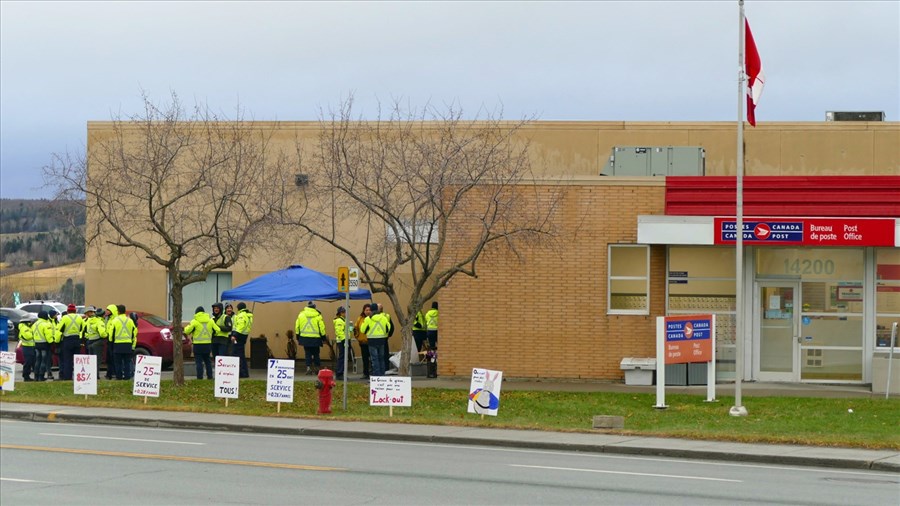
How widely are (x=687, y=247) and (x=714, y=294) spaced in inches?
48.9

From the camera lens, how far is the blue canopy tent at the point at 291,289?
2847 centimetres

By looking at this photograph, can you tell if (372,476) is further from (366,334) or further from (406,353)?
(366,334)

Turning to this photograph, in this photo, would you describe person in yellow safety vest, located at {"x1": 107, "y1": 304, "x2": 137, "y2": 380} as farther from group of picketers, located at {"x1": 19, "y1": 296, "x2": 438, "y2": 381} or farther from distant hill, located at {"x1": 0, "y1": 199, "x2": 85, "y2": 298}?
distant hill, located at {"x1": 0, "y1": 199, "x2": 85, "y2": 298}

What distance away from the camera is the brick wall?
27016 millimetres

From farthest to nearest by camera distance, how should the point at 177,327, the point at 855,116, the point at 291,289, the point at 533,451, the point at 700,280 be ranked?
the point at 855,116
the point at 291,289
the point at 700,280
the point at 177,327
the point at 533,451

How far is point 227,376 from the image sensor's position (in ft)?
75.8

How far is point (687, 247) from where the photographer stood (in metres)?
27.0

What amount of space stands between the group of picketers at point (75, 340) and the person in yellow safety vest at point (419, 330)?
6950 millimetres

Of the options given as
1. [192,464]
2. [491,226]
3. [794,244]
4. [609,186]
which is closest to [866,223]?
[794,244]

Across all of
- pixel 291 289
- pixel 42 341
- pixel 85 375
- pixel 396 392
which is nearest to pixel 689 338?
pixel 396 392

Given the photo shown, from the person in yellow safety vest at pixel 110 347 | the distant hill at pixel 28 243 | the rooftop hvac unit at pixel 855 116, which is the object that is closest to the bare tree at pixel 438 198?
the person in yellow safety vest at pixel 110 347

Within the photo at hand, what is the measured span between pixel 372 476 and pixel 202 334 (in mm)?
14050

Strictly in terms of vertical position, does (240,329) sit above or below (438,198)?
below

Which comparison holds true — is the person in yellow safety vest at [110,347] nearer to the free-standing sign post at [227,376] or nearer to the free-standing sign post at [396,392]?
the free-standing sign post at [227,376]
